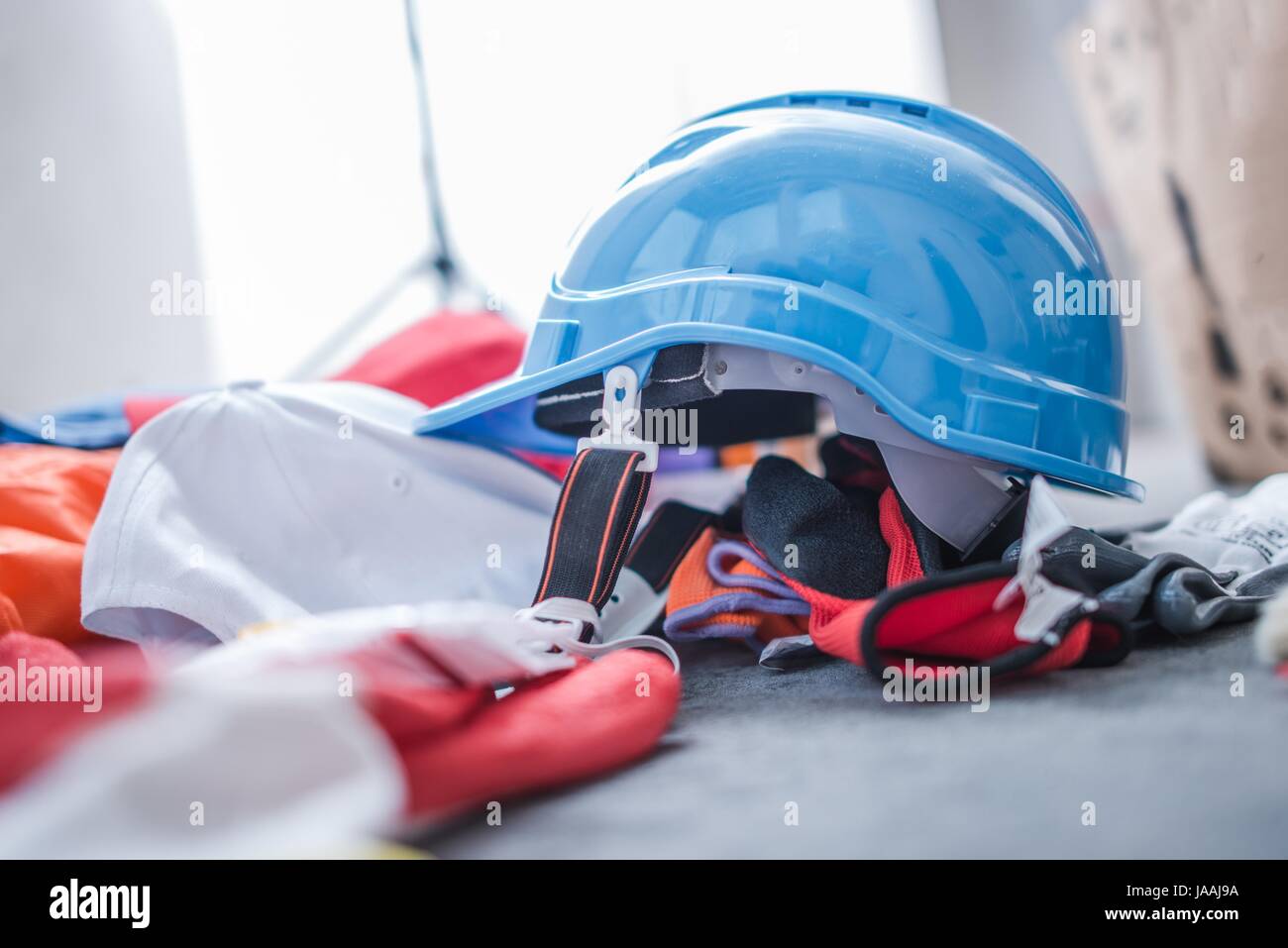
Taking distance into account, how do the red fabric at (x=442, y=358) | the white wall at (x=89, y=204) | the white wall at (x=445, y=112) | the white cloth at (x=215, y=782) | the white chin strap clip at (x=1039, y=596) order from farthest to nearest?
the white wall at (x=445, y=112), the white wall at (x=89, y=204), the red fabric at (x=442, y=358), the white chin strap clip at (x=1039, y=596), the white cloth at (x=215, y=782)

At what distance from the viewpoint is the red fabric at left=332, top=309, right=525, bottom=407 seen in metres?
1.18

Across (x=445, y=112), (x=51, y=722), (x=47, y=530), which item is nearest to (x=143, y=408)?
(x=47, y=530)

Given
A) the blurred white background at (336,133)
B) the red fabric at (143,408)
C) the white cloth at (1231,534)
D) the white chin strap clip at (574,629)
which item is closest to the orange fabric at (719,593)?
the white chin strap clip at (574,629)

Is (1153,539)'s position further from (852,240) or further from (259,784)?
(259,784)

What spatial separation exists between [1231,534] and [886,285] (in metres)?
0.36

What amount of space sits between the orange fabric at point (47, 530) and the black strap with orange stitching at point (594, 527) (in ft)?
1.17

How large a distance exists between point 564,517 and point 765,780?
30 cm

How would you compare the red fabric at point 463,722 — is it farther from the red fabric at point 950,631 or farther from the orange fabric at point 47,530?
the orange fabric at point 47,530

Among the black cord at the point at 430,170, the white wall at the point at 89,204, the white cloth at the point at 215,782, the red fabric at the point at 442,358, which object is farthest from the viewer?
the black cord at the point at 430,170

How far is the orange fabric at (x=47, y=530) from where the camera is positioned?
0.75 metres

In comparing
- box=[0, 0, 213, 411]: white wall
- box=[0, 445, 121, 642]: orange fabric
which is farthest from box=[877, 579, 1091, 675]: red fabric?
box=[0, 0, 213, 411]: white wall

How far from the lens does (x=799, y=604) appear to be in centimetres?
74

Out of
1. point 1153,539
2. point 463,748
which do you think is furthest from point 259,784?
point 1153,539

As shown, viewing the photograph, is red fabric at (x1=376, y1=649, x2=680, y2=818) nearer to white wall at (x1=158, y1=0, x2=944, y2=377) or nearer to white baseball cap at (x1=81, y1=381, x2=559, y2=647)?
white baseball cap at (x1=81, y1=381, x2=559, y2=647)
